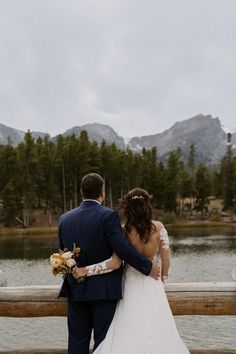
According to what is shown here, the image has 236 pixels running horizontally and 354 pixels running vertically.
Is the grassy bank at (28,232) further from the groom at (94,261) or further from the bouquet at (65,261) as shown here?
the bouquet at (65,261)

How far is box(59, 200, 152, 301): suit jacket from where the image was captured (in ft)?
15.1

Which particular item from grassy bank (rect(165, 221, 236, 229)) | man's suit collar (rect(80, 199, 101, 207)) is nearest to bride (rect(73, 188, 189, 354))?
man's suit collar (rect(80, 199, 101, 207))

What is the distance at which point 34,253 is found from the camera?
121 feet

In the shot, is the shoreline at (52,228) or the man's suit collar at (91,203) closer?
the man's suit collar at (91,203)

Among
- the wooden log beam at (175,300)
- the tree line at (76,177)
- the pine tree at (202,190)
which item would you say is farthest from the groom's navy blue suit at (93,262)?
the pine tree at (202,190)

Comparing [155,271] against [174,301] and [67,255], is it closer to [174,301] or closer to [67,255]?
[174,301]

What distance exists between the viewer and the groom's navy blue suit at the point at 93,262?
462 centimetres

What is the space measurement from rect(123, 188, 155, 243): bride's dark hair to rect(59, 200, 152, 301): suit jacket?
0.16 meters

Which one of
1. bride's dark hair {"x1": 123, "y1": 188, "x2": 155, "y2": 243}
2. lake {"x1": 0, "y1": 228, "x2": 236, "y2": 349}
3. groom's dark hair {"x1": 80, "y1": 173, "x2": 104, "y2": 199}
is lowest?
lake {"x1": 0, "y1": 228, "x2": 236, "y2": 349}

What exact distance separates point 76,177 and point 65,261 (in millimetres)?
72816

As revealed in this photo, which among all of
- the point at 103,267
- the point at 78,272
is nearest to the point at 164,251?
the point at 103,267

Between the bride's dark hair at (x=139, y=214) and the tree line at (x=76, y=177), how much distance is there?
6250 centimetres

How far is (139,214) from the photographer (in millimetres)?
4738

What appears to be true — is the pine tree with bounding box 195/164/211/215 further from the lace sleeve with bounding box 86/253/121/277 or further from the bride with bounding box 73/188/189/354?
the lace sleeve with bounding box 86/253/121/277
